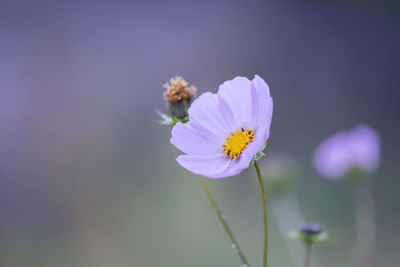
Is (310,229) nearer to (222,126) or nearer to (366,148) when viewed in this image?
(222,126)

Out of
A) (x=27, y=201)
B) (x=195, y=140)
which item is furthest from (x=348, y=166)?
(x=27, y=201)

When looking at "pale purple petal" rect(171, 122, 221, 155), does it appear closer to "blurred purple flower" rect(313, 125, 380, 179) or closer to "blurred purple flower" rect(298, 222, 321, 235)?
"blurred purple flower" rect(298, 222, 321, 235)

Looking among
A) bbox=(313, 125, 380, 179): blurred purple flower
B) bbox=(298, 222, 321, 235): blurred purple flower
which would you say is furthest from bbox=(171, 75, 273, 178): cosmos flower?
bbox=(313, 125, 380, 179): blurred purple flower

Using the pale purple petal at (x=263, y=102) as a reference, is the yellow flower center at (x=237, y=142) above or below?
below

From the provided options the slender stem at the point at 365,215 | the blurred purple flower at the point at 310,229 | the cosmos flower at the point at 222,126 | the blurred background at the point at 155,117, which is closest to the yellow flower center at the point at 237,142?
the cosmos flower at the point at 222,126

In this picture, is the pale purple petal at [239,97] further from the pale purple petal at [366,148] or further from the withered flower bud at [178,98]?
the pale purple petal at [366,148]

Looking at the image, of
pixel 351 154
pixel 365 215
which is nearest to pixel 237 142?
pixel 351 154

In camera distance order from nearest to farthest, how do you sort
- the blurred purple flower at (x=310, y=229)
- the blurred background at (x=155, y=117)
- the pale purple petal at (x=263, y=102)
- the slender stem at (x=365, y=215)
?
the pale purple petal at (x=263, y=102)
the blurred purple flower at (x=310, y=229)
the slender stem at (x=365, y=215)
the blurred background at (x=155, y=117)
